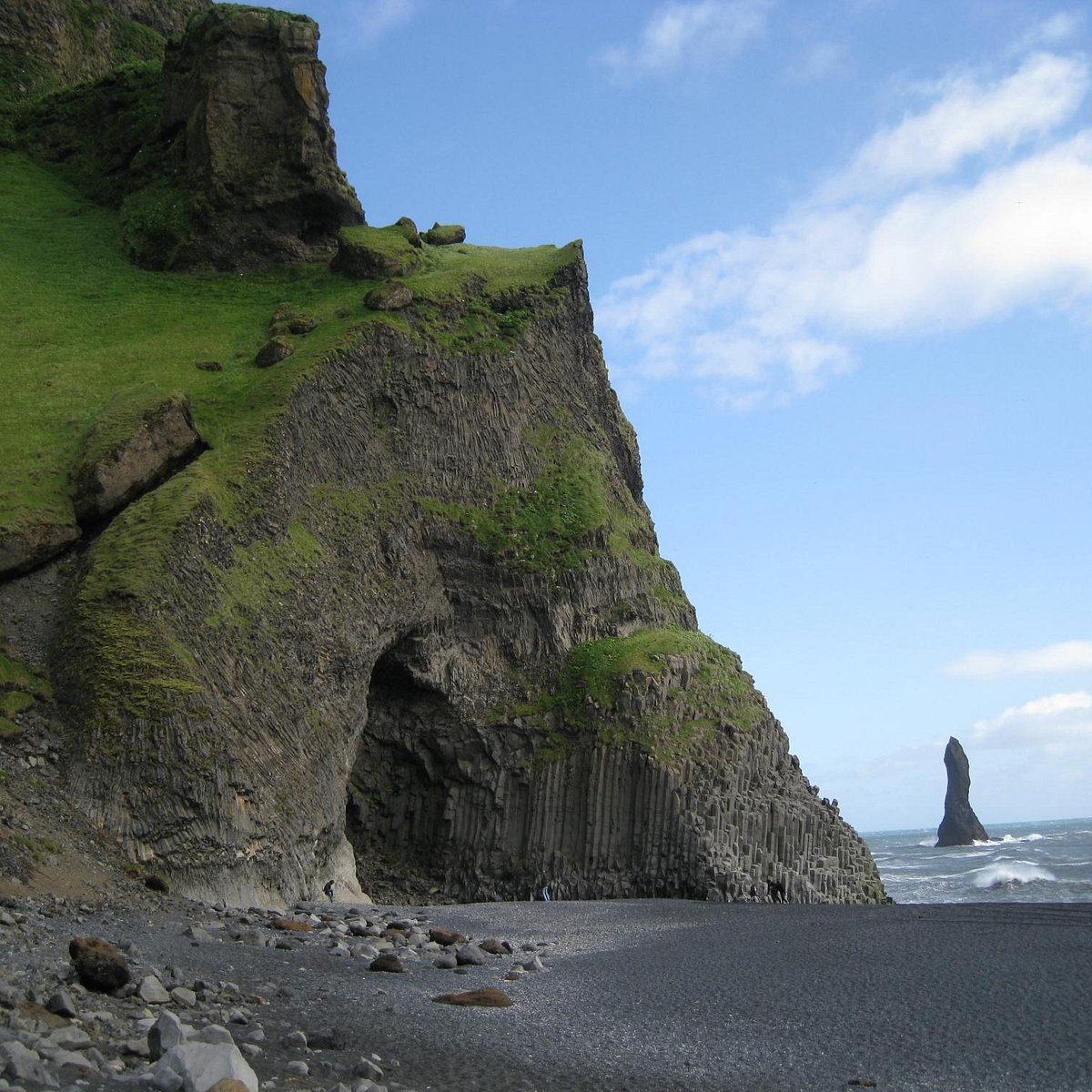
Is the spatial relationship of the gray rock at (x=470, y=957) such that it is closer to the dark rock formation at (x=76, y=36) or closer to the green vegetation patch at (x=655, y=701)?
the green vegetation patch at (x=655, y=701)

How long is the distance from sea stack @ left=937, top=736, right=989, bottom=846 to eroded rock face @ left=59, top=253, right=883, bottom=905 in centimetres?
10125

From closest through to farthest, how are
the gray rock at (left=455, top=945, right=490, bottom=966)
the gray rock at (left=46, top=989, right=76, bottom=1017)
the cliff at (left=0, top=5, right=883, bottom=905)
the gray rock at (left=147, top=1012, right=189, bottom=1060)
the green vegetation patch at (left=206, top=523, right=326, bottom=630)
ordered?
the gray rock at (left=147, top=1012, right=189, bottom=1060) < the gray rock at (left=46, top=989, right=76, bottom=1017) < the gray rock at (left=455, top=945, right=490, bottom=966) < the cliff at (left=0, top=5, right=883, bottom=905) < the green vegetation patch at (left=206, top=523, right=326, bottom=630)

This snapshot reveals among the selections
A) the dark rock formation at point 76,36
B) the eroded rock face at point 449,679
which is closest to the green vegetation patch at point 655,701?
the eroded rock face at point 449,679

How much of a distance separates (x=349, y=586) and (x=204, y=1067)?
22.7m

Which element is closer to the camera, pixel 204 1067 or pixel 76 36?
pixel 204 1067

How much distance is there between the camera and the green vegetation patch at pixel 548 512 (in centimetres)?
3394

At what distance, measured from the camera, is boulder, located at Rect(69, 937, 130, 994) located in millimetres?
9438

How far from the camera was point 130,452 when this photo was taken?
26.7 meters

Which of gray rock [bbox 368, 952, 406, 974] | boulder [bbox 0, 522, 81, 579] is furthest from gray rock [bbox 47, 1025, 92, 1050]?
boulder [bbox 0, 522, 81, 579]

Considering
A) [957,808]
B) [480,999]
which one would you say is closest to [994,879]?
[480,999]

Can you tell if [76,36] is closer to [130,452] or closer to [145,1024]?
[130,452]

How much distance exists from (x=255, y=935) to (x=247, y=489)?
14174 mm

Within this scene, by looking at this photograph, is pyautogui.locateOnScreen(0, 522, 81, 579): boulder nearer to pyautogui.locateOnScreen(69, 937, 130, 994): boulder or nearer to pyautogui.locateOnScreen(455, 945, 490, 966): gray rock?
pyautogui.locateOnScreen(455, 945, 490, 966): gray rock

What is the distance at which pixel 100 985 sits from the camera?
9.44m
